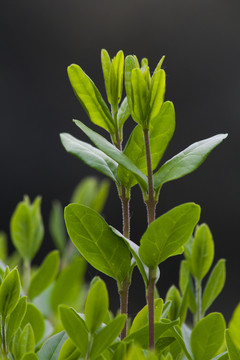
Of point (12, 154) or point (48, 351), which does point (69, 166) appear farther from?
point (48, 351)

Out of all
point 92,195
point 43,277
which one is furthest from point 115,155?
point 92,195

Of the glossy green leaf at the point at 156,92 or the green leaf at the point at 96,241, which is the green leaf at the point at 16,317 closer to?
the green leaf at the point at 96,241

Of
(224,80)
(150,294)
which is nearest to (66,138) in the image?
(150,294)

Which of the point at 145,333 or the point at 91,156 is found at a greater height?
the point at 91,156

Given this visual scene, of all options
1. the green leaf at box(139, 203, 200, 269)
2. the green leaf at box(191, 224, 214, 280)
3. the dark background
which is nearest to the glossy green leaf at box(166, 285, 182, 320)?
the green leaf at box(191, 224, 214, 280)

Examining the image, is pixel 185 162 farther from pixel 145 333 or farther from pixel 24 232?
pixel 24 232

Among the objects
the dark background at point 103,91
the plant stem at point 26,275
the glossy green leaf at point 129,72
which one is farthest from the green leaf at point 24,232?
the dark background at point 103,91

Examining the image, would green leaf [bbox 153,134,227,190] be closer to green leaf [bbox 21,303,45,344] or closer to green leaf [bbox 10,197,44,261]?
green leaf [bbox 21,303,45,344]
